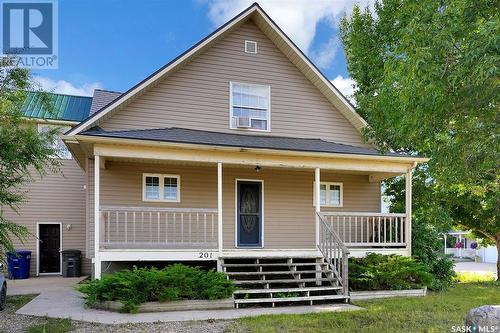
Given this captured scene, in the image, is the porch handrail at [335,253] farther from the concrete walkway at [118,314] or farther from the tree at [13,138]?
the tree at [13,138]

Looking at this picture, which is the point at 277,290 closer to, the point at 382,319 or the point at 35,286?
the point at 382,319

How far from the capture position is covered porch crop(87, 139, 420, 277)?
9.72 m

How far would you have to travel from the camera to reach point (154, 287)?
321 inches

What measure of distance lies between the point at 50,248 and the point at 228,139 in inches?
351

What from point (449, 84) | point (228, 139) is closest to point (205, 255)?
point (228, 139)

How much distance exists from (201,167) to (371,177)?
5.58 m

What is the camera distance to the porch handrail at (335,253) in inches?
371

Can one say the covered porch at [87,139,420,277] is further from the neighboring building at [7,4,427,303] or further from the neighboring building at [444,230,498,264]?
the neighboring building at [444,230,498,264]

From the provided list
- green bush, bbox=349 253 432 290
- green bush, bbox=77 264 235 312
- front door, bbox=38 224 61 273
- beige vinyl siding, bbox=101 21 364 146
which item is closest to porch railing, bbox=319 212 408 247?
green bush, bbox=349 253 432 290

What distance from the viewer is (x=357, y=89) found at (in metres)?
15.7

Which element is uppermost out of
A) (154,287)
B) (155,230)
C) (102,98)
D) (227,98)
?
(102,98)

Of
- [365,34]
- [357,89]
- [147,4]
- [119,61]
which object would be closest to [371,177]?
[357,89]

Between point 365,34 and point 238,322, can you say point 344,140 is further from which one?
point 238,322

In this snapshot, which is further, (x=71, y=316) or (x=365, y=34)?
(x=365, y=34)
